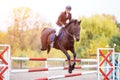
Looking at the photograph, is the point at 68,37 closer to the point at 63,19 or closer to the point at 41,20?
the point at 63,19

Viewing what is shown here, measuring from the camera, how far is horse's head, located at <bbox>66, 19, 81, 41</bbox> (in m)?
3.87

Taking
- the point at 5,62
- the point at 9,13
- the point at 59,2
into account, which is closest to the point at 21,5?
the point at 9,13

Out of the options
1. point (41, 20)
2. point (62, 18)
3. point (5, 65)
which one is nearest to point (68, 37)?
point (62, 18)

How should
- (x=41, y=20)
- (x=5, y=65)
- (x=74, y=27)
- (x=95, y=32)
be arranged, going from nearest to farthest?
1. (x=5, y=65)
2. (x=74, y=27)
3. (x=41, y=20)
4. (x=95, y=32)

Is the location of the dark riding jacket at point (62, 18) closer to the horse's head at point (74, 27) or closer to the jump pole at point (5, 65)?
the horse's head at point (74, 27)

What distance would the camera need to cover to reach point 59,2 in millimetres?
6836

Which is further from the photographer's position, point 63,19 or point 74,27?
point 63,19

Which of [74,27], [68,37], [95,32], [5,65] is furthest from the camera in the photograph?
[95,32]

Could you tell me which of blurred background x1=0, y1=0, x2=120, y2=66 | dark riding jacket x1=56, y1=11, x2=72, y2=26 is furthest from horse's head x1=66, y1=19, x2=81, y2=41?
blurred background x1=0, y1=0, x2=120, y2=66

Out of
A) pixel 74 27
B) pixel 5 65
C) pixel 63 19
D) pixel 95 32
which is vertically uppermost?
pixel 63 19

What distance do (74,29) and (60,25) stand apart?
12.3 inches

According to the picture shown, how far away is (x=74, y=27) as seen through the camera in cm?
392

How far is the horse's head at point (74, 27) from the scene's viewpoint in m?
3.87

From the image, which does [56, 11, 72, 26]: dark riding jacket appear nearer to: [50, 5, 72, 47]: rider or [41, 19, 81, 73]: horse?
[50, 5, 72, 47]: rider
